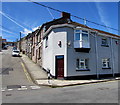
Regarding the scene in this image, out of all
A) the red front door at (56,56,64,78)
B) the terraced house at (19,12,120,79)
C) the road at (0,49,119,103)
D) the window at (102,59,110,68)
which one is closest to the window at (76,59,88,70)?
the terraced house at (19,12,120,79)

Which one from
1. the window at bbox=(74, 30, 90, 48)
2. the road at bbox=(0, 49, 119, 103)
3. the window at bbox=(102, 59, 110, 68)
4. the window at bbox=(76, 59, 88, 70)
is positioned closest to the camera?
the road at bbox=(0, 49, 119, 103)

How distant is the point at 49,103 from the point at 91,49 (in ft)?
38.3

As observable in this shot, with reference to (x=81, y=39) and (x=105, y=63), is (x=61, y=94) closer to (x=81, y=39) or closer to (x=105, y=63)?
(x=81, y=39)

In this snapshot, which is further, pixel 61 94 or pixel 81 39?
pixel 81 39

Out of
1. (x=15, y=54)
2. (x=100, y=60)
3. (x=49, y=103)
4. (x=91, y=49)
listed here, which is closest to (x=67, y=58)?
(x=91, y=49)

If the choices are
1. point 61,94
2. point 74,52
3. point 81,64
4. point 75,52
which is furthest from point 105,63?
point 61,94

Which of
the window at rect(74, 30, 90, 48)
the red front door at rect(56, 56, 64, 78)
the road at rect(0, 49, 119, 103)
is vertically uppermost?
the window at rect(74, 30, 90, 48)

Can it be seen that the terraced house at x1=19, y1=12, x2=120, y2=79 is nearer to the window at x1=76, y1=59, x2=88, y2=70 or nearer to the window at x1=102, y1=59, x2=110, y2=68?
the window at x1=76, y1=59, x2=88, y2=70

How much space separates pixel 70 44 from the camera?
15.2 m

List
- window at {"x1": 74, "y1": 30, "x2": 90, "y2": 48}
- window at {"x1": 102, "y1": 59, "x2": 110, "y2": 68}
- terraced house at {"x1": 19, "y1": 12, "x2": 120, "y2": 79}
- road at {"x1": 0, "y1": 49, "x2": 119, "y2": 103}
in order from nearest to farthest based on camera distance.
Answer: road at {"x1": 0, "y1": 49, "x2": 119, "y2": 103} < terraced house at {"x1": 19, "y1": 12, "x2": 120, "y2": 79} < window at {"x1": 74, "y1": 30, "x2": 90, "y2": 48} < window at {"x1": 102, "y1": 59, "x2": 110, "y2": 68}

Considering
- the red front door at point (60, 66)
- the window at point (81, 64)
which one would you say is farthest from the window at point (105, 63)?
the red front door at point (60, 66)

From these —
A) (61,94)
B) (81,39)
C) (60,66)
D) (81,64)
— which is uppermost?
(81,39)

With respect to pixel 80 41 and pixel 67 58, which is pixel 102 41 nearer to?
pixel 80 41

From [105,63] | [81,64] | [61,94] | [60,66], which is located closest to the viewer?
[61,94]
